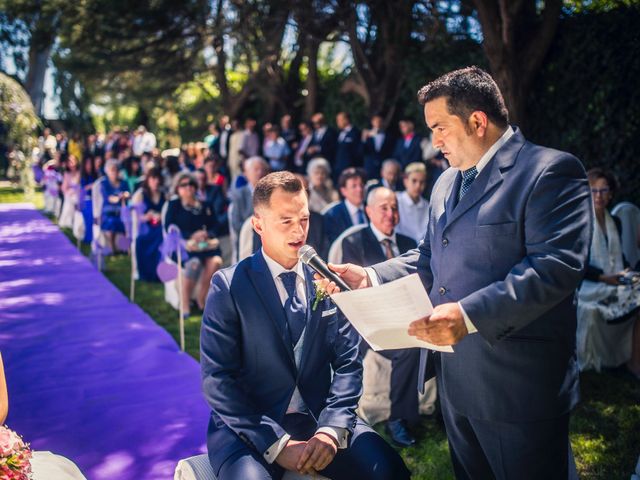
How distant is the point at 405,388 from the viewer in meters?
4.22

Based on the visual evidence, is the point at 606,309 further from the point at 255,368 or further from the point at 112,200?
the point at 112,200

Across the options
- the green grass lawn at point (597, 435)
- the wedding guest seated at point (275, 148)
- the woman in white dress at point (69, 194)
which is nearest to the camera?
the green grass lawn at point (597, 435)

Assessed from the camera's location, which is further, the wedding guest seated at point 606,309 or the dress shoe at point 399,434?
the wedding guest seated at point 606,309

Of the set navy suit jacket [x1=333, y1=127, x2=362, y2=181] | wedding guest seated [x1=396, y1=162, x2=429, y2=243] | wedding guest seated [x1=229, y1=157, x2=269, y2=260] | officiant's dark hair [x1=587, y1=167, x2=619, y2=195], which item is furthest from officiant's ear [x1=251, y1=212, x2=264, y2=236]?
navy suit jacket [x1=333, y1=127, x2=362, y2=181]

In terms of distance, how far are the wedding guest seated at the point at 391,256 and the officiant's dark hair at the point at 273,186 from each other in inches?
73.4

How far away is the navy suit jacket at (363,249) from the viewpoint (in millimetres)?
4758

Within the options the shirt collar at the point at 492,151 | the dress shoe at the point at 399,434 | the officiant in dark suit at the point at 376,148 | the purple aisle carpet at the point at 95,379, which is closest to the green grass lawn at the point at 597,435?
the dress shoe at the point at 399,434

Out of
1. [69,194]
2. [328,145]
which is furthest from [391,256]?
[69,194]

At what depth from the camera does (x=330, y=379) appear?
296cm

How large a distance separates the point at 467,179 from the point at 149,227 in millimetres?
7149

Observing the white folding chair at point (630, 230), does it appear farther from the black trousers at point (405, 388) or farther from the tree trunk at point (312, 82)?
the tree trunk at point (312, 82)

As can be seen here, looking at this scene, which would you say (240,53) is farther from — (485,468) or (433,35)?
(485,468)

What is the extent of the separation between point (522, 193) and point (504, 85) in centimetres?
558

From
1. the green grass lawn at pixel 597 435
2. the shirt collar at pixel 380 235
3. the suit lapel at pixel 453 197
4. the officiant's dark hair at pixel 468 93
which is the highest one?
the officiant's dark hair at pixel 468 93
